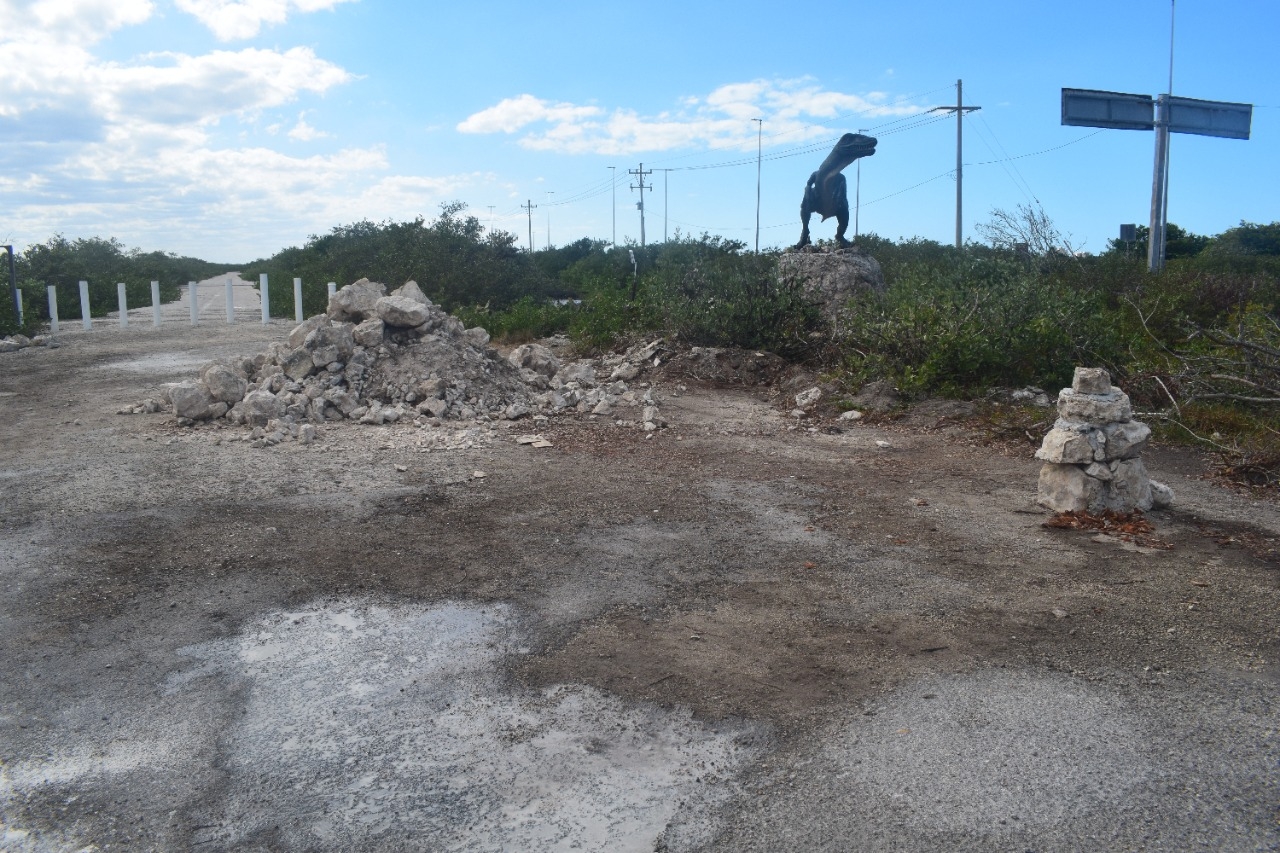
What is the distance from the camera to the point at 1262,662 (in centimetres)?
380

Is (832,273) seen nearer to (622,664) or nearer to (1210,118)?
(1210,118)

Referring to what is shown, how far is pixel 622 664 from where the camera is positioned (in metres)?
3.83

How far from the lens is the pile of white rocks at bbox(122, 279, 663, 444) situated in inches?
345

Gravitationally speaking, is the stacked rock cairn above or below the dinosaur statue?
below

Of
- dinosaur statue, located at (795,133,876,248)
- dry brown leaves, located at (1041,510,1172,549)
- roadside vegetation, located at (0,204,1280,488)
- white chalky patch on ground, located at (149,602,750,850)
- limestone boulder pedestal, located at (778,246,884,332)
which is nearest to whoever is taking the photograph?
white chalky patch on ground, located at (149,602,750,850)

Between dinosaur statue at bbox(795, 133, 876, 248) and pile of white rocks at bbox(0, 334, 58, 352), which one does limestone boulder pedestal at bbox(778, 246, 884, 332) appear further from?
pile of white rocks at bbox(0, 334, 58, 352)

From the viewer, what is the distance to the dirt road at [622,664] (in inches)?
111

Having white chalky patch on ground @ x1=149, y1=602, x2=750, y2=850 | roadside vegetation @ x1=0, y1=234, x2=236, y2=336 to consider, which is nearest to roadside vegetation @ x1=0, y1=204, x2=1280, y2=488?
roadside vegetation @ x1=0, y1=234, x2=236, y2=336

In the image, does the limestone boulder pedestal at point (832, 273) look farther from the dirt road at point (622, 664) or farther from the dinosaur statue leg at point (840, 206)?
the dirt road at point (622, 664)

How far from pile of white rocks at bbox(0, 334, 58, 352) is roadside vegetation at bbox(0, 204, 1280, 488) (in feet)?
4.12

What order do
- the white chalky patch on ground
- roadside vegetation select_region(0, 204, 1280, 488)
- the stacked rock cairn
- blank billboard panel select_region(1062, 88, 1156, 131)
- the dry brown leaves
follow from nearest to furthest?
the white chalky patch on ground < the dry brown leaves < the stacked rock cairn < roadside vegetation select_region(0, 204, 1280, 488) < blank billboard panel select_region(1062, 88, 1156, 131)

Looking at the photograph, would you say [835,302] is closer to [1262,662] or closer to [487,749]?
[1262,662]

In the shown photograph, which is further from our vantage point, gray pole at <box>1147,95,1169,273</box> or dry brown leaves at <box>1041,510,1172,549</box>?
gray pole at <box>1147,95,1169,273</box>

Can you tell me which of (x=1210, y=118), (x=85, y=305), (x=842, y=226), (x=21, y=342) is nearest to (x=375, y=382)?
(x=842, y=226)
